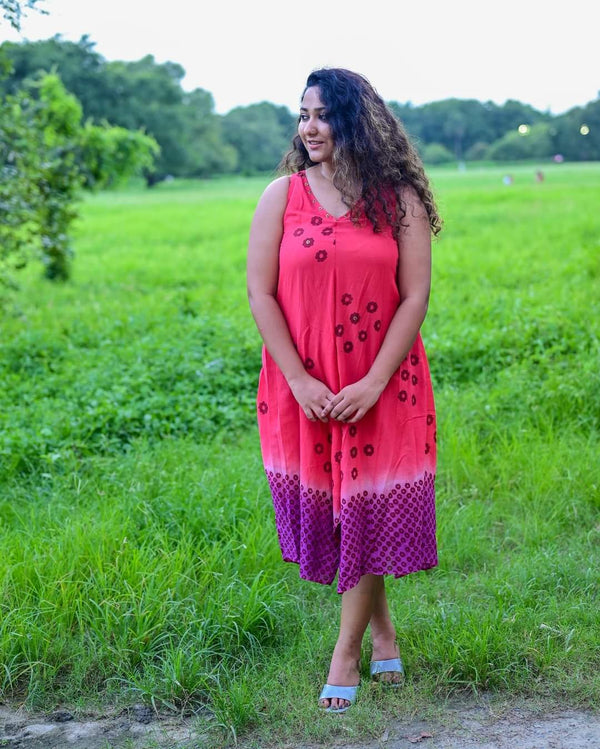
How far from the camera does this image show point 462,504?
4.28 m

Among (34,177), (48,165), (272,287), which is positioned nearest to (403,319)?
(272,287)

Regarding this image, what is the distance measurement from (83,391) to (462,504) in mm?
2630

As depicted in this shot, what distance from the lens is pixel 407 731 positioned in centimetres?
263

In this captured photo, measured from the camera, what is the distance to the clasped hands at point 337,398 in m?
2.61

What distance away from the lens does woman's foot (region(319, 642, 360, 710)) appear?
9.02 ft

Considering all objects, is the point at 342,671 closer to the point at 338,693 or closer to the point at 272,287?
the point at 338,693

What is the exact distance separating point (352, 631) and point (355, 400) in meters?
0.77

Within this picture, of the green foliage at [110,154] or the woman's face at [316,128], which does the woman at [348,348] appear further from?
the green foliage at [110,154]

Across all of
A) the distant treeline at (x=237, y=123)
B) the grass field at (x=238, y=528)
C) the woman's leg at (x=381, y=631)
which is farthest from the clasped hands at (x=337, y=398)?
the distant treeline at (x=237, y=123)

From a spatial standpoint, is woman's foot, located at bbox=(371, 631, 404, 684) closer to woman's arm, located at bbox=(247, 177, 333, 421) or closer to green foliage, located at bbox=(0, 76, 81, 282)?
woman's arm, located at bbox=(247, 177, 333, 421)

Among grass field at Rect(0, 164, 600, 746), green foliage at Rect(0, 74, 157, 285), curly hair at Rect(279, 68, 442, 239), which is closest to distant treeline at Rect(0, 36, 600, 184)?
green foliage at Rect(0, 74, 157, 285)

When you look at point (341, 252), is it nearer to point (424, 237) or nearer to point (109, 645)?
→ point (424, 237)

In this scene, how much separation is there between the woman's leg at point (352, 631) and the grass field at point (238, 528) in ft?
0.32

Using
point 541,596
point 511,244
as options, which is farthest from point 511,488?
point 511,244
